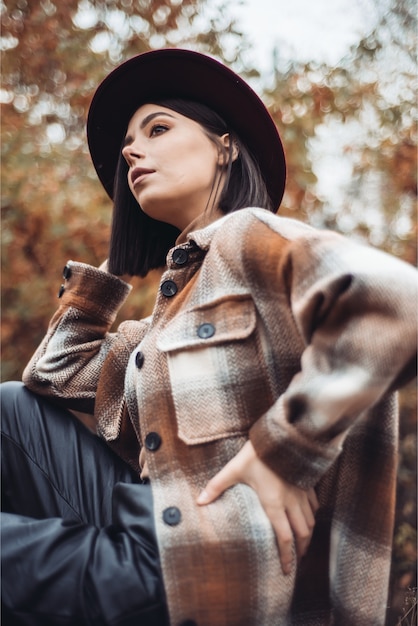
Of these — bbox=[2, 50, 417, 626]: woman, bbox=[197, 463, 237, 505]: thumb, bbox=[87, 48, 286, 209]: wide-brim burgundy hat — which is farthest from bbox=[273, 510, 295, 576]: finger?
bbox=[87, 48, 286, 209]: wide-brim burgundy hat

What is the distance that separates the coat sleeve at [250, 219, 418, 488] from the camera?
50.4 inches

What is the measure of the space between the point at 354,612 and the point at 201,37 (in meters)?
3.58

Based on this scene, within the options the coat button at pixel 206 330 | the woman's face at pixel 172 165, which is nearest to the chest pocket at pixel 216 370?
the coat button at pixel 206 330

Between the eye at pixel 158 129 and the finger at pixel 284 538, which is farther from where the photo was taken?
the eye at pixel 158 129

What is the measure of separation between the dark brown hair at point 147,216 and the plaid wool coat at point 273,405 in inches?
14.1

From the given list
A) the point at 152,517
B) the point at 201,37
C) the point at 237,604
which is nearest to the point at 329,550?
the point at 237,604

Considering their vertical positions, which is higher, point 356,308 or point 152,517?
point 356,308

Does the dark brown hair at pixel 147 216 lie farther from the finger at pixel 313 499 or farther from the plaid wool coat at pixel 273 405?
the finger at pixel 313 499

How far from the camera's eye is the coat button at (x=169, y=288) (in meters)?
1.74

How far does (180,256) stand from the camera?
1.74 m

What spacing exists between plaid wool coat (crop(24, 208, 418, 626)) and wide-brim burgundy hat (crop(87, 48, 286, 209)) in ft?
1.88

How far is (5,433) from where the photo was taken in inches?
72.1

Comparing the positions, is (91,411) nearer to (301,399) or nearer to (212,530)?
(212,530)

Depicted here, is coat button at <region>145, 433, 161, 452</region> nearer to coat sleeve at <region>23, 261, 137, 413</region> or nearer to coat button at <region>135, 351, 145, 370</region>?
coat button at <region>135, 351, 145, 370</region>
